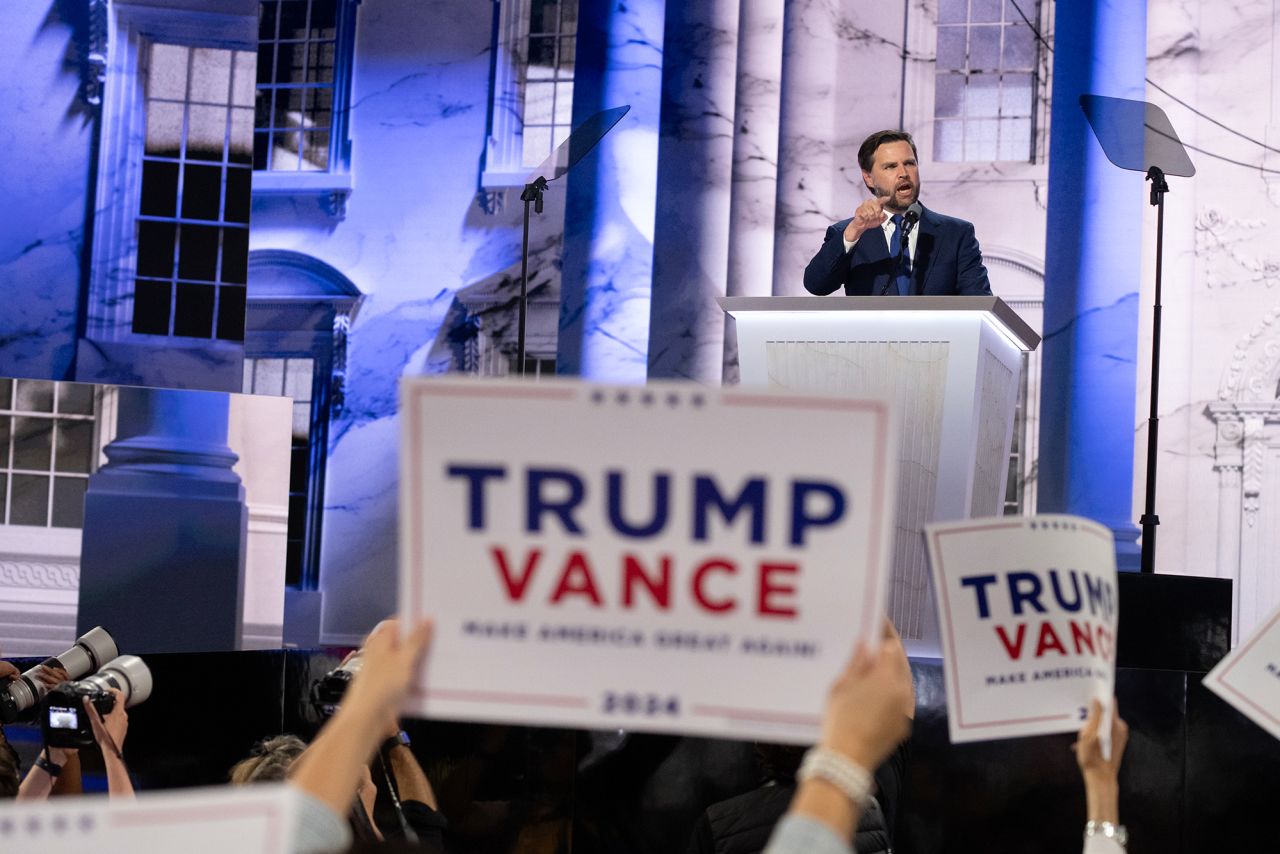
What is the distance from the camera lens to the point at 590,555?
150 cm

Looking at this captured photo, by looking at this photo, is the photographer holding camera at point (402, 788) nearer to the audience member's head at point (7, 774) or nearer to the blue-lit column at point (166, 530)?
the audience member's head at point (7, 774)

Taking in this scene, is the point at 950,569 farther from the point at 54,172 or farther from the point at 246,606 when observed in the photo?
the point at 54,172

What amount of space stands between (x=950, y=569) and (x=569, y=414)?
30.1 inches

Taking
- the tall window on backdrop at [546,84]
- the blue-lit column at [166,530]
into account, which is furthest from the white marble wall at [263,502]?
the tall window on backdrop at [546,84]

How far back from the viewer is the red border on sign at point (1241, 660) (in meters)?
2.28

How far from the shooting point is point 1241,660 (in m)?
2.30

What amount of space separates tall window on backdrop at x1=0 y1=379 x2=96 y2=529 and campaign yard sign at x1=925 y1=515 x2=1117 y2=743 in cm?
331

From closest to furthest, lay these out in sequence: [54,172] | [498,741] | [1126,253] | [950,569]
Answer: [950,569], [498,741], [1126,253], [54,172]

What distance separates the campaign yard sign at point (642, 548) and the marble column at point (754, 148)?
647 cm

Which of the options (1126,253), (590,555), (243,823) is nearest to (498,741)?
(590,555)

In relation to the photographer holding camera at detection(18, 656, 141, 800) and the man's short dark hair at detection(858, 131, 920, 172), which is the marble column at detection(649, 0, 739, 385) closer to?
the man's short dark hair at detection(858, 131, 920, 172)

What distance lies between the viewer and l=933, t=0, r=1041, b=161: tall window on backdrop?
26.2ft

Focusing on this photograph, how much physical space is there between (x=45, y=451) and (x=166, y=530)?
521 mm

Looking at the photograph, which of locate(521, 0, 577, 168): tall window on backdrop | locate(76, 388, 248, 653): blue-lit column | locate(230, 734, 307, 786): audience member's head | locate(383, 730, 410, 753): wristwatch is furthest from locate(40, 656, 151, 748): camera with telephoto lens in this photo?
locate(521, 0, 577, 168): tall window on backdrop
